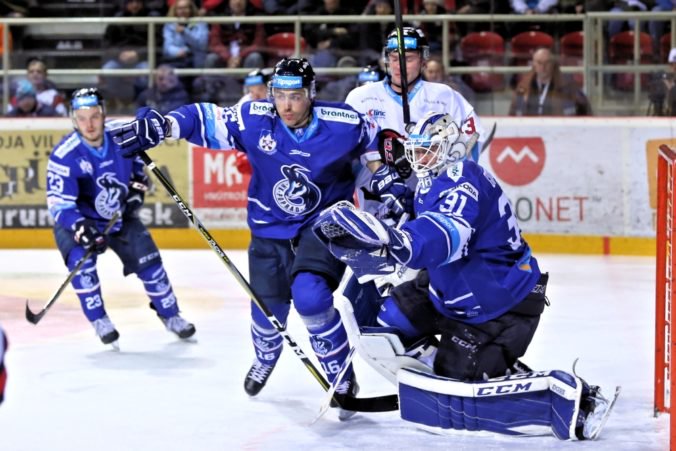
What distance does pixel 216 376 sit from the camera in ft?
16.3

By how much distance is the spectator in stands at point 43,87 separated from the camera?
9.12 metres

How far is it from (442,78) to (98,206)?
3.34 metres

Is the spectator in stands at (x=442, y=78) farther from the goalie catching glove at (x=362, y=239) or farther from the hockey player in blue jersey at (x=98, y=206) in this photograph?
the goalie catching glove at (x=362, y=239)

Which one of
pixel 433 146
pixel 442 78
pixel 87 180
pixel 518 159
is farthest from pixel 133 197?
pixel 518 159

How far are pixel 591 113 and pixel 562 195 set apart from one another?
0.55 meters

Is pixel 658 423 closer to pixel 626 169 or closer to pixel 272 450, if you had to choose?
pixel 272 450

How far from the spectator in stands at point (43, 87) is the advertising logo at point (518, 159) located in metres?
2.95

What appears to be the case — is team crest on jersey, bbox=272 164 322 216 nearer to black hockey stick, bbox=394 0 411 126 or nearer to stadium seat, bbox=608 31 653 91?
black hockey stick, bbox=394 0 411 126

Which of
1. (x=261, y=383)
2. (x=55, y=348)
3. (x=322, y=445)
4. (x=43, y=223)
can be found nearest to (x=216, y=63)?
(x=43, y=223)

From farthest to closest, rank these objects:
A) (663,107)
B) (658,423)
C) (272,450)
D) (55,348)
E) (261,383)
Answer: (663,107) → (55,348) → (261,383) → (658,423) → (272,450)

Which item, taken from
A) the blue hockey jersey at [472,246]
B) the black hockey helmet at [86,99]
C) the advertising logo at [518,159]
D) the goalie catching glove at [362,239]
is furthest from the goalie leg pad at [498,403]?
the advertising logo at [518,159]

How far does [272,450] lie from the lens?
3842mm

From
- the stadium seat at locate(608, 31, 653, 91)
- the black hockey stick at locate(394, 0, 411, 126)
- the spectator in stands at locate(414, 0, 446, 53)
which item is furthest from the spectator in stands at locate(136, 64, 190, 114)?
the black hockey stick at locate(394, 0, 411, 126)

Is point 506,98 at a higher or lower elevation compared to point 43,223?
higher
